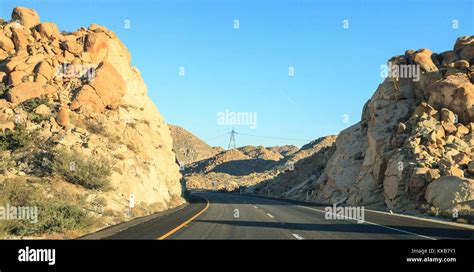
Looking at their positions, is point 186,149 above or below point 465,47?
below

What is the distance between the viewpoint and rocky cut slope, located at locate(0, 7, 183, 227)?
80.6 feet

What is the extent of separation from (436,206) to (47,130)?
24.7m

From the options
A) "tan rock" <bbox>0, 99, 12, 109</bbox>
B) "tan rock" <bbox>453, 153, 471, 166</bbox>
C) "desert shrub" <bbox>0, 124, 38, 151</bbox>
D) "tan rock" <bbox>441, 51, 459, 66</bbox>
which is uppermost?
"tan rock" <bbox>441, 51, 459, 66</bbox>

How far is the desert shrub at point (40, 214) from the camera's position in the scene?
13047 millimetres

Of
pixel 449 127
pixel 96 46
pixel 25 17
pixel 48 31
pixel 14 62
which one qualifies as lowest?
pixel 449 127

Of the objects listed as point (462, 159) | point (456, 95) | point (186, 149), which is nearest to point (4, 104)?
point (462, 159)

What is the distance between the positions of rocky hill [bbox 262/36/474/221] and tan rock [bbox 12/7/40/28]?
3286 cm

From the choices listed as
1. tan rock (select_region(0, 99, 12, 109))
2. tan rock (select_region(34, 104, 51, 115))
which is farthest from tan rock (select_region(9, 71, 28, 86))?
tan rock (select_region(34, 104, 51, 115))

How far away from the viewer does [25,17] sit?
40.3 meters

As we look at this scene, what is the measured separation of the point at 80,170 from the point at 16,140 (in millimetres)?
6095

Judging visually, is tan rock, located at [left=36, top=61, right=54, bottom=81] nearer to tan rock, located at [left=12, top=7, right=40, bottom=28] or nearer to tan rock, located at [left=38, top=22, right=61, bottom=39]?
tan rock, located at [left=38, top=22, right=61, bottom=39]

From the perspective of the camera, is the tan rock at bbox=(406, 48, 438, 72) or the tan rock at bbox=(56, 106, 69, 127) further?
the tan rock at bbox=(406, 48, 438, 72)

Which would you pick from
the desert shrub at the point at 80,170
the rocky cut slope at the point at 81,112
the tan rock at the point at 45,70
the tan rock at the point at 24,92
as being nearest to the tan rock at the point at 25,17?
the rocky cut slope at the point at 81,112

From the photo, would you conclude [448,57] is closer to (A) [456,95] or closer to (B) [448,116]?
(A) [456,95]
